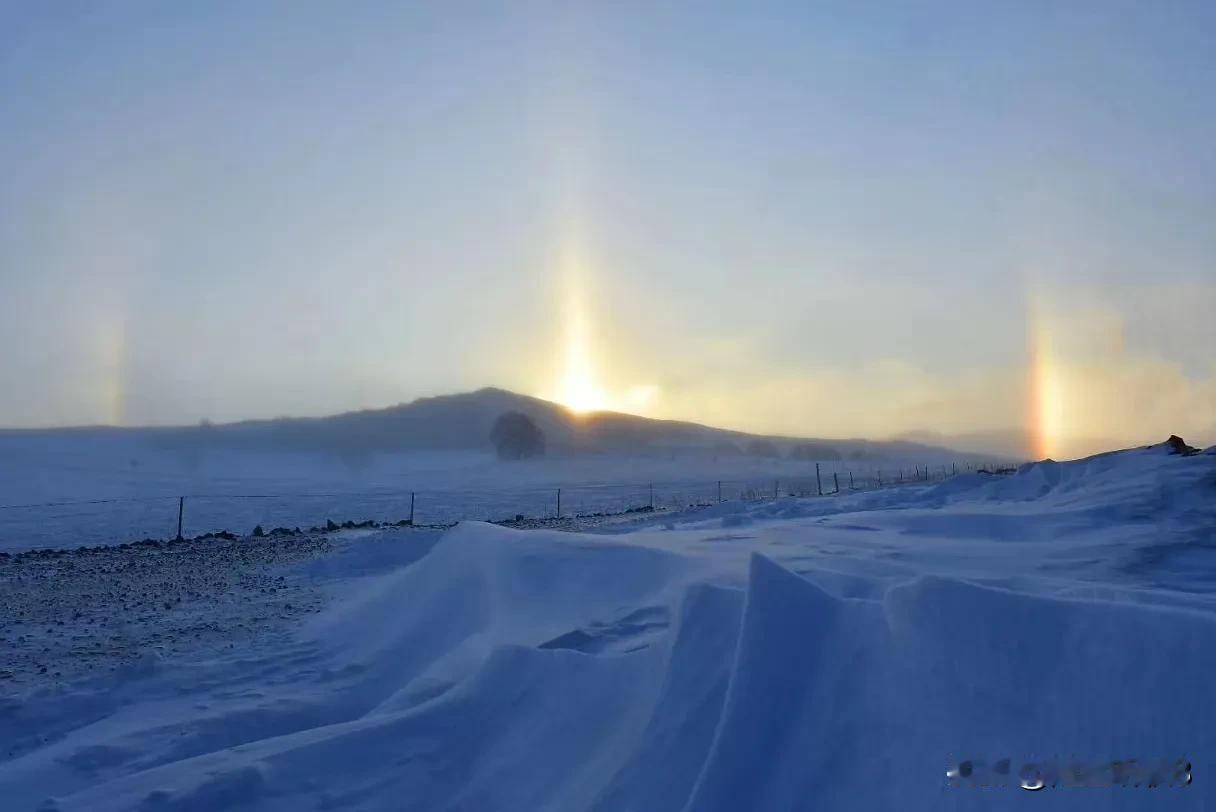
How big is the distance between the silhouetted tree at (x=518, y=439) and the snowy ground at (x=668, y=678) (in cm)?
7927

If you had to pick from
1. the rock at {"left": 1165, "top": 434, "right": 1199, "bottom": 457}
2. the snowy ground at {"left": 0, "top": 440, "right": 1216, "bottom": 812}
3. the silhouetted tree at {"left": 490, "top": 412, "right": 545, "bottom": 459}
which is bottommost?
the snowy ground at {"left": 0, "top": 440, "right": 1216, "bottom": 812}

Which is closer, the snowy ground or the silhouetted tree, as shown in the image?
the snowy ground

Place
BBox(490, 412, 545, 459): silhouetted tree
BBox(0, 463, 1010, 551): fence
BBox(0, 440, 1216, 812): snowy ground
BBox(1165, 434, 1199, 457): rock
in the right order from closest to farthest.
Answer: BBox(0, 440, 1216, 812): snowy ground
BBox(1165, 434, 1199, 457): rock
BBox(0, 463, 1010, 551): fence
BBox(490, 412, 545, 459): silhouetted tree

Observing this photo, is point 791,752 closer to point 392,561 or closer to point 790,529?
point 790,529

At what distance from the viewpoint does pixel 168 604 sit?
10.7 meters

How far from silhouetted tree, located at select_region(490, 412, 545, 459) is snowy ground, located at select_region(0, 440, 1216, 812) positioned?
79269 millimetres

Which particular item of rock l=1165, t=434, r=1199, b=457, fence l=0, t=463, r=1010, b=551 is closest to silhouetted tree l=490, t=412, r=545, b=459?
fence l=0, t=463, r=1010, b=551

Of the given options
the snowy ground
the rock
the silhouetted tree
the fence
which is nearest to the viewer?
the snowy ground

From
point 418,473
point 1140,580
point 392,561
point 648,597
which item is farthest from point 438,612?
point 418,473

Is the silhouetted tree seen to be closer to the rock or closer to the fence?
the fence

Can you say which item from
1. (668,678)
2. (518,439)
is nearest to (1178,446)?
(668,678)

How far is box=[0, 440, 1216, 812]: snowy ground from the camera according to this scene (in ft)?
8.70

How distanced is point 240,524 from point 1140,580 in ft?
110

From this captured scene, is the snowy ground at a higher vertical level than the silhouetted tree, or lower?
lower
